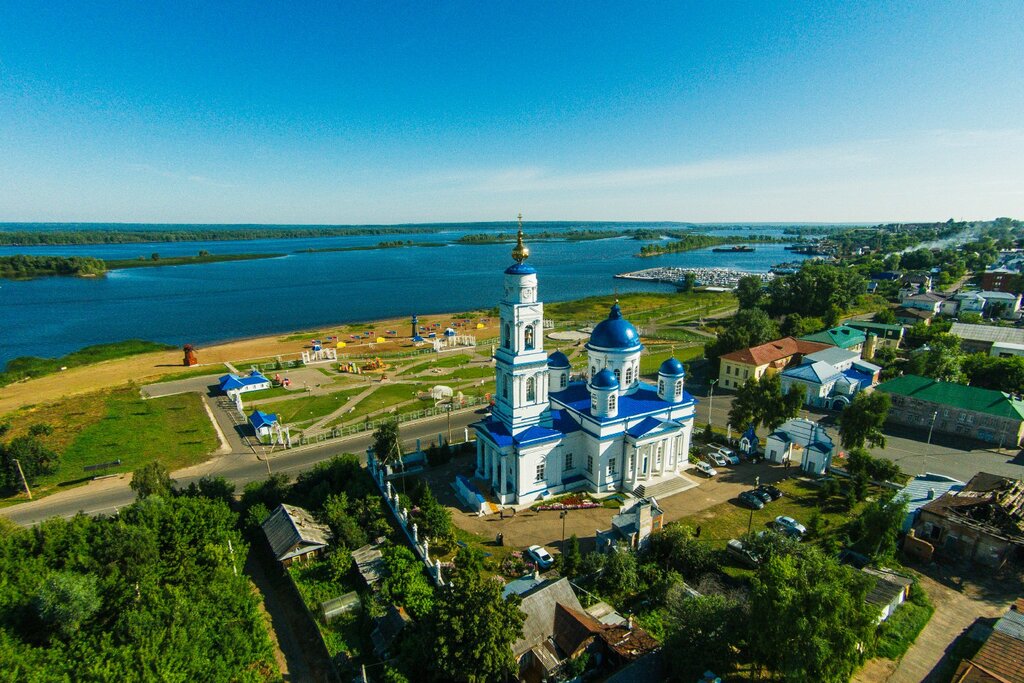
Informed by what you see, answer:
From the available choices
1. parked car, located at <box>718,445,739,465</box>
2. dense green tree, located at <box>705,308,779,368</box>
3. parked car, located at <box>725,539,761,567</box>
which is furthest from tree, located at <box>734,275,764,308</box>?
parked car, located at <box>725,539,761,567</box>

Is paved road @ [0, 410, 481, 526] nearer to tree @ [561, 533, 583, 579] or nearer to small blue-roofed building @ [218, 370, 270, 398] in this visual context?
small blue-roofed building @ [218, 370, 270, 398]

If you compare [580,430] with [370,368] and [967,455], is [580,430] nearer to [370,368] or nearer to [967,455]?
[967,455]

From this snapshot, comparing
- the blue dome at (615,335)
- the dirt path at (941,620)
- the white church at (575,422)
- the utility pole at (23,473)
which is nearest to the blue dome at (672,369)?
the white church at (575,422)

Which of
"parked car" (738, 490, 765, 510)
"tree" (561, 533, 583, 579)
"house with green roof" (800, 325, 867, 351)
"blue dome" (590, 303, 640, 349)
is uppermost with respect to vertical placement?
"blue dome" (590, 303, 640, 349)

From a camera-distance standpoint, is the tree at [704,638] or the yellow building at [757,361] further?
the yellow building at [757,361]

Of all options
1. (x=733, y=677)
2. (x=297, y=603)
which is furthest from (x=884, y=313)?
(x=297, y=603)

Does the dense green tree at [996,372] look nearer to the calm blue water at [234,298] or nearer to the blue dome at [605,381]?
the blue dome at [605,381]
